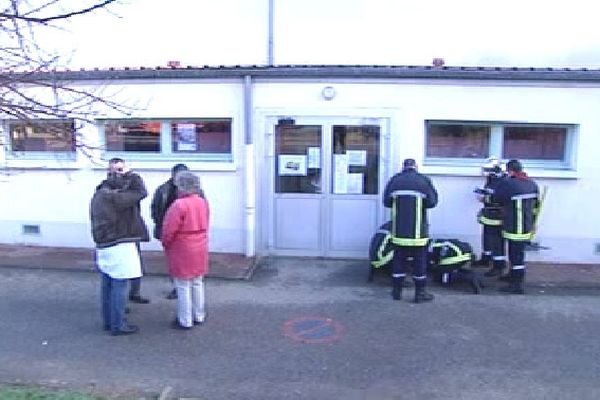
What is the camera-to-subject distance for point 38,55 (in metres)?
3.80

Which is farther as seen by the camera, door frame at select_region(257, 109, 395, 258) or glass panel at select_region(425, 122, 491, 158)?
glass panel at select_region(425, 122, 491, 158)

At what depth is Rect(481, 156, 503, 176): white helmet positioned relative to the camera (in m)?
8.23

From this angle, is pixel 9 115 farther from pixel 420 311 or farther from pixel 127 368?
pixel 420 311

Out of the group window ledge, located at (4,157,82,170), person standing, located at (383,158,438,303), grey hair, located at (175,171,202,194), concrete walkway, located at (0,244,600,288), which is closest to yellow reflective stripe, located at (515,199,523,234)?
concrete walkway, located at (0,244,600,288)

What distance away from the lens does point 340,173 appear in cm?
909

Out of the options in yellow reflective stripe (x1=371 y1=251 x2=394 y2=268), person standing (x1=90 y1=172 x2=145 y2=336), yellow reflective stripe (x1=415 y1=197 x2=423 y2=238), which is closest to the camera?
person standing (x1=90 y1=172 x2=145 y2=336)

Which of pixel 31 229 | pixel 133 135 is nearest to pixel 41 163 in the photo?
pixel 31 229

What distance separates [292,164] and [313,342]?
12.6 ft

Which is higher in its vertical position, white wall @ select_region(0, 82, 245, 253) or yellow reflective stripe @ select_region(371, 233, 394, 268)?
white wall @ select_region(0, 82, 245, 253)

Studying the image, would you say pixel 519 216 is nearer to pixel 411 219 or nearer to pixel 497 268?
pixel 497 268

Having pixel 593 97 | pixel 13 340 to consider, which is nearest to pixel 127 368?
pixel 13 340

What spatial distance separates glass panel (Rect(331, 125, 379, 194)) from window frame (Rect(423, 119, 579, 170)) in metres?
0.81

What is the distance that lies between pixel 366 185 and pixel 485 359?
4043 mm

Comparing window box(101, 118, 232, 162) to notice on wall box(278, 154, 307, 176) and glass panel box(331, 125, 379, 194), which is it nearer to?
notice on wall box(278, 154, 307, 176)
